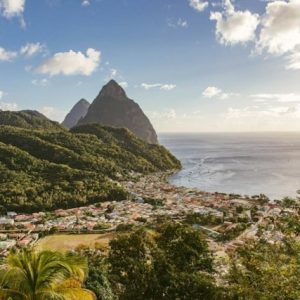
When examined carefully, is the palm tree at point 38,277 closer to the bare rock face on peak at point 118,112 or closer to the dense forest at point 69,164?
the dense forest at point 69,164

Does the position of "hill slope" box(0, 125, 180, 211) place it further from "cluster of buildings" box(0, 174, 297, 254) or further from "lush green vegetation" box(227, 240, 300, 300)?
"lush green vegetation" box(227, 240, 300, 300)

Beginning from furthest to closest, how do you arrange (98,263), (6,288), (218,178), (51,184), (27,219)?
(218,178) < (51,184) < (27,219) < (98,263) < (6,288)

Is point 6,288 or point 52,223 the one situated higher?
point 6,288

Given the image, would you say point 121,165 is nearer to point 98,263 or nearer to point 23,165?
point 23,165

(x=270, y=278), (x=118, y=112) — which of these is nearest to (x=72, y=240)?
(x=270, y=278)

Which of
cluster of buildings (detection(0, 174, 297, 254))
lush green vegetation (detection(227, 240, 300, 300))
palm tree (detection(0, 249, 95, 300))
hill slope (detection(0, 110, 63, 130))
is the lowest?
cluster of buildings (detection(0, 174, 297, 254))

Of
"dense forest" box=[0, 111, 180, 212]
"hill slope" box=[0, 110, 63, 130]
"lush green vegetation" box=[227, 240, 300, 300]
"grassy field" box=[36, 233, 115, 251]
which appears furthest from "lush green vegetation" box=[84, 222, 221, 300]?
"hill slope" box=[0, 110, 63, 130]

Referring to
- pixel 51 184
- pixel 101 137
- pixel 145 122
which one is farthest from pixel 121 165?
pixel 145 122

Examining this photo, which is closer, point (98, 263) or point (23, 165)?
point (98, 263)
